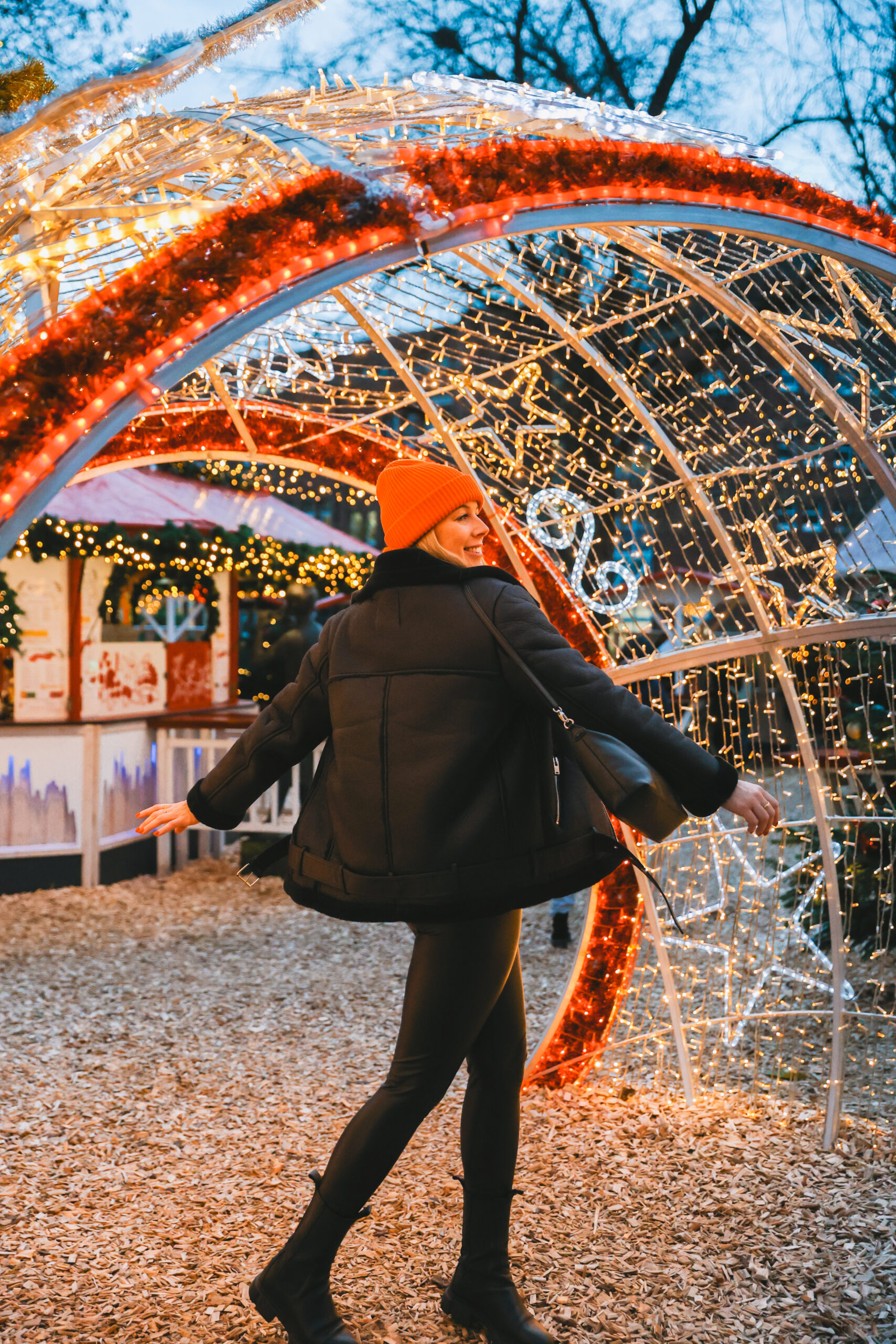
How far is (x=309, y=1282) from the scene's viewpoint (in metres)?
2.14

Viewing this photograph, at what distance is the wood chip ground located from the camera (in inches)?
98.1

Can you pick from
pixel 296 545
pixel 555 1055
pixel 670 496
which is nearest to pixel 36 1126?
pixel 555 1055

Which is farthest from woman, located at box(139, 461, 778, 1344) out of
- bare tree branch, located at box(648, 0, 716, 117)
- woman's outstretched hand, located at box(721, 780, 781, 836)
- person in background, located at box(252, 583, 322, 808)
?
bare tree branch, located at box(648, 0, 716, 117)

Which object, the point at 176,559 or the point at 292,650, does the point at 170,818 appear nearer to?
the point at 176,559

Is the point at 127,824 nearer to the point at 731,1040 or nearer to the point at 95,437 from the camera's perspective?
the point at 731,1040

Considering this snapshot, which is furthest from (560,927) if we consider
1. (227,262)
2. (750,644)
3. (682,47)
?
(682,47)

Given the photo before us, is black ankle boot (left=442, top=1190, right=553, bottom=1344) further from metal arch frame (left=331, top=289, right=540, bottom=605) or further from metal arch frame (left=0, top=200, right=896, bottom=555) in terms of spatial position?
metal arch frame (left=0, top=200, right=896, bottom=555)

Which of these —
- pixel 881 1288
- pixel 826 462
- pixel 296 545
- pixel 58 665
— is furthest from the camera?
pixel 296 545

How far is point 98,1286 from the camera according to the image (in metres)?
2.63

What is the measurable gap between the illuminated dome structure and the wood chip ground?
0.38 m

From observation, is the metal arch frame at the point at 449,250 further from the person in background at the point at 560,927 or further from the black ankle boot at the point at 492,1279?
the person in background at the point at 560,927

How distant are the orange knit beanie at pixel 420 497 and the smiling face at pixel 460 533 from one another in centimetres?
2

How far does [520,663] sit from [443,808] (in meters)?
0.32

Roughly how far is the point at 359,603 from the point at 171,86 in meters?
1.20
